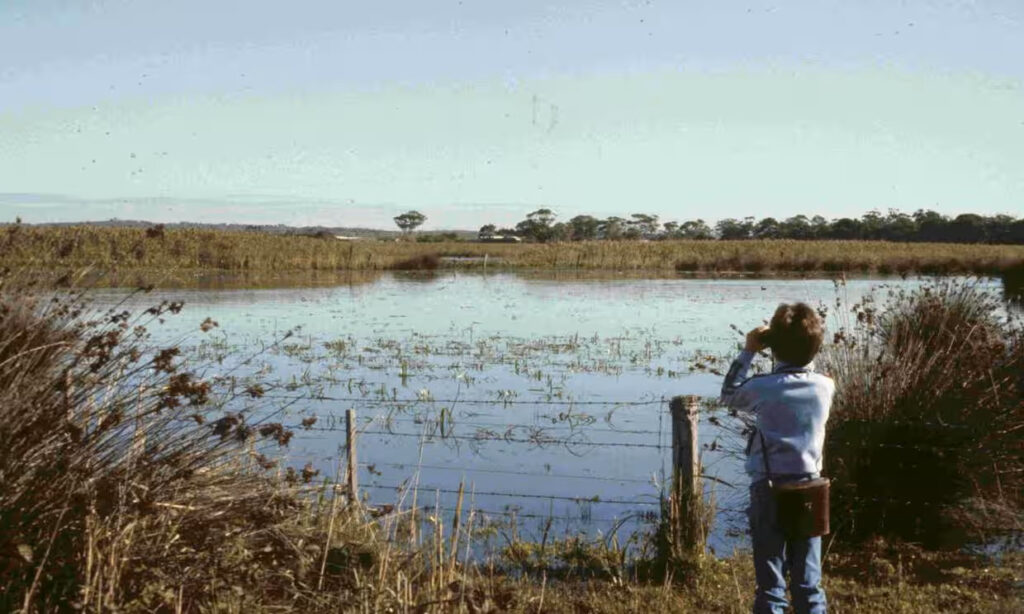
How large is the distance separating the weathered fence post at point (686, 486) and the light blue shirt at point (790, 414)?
175 cm

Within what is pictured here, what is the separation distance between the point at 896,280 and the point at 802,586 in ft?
140

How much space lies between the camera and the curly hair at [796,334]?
4.71 metres

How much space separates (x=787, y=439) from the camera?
4.71 metres

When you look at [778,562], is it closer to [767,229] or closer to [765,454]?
[765,454]

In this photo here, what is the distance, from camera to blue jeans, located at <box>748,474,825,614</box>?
4.74 meters

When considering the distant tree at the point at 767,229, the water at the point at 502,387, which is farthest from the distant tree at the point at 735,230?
the water at the point at 502,387

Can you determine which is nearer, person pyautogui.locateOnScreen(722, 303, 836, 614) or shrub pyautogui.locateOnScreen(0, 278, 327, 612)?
shrub pyautogui.locateOnScreen(0, 278, 327, 612)

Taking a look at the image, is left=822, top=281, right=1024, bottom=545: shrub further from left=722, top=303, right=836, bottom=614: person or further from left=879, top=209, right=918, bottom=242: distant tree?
left=879, top=209, right=918, bottom=242: distant tree

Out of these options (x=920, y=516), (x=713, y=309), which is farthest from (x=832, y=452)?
(x=713, y=309)

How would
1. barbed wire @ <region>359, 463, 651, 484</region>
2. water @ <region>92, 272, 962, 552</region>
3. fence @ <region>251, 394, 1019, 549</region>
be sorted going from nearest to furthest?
fence @ <region>251, 394, 1019, 549</region> < water @ <region>92, 272, 962, 552</region> < barbed wire @ <region>359, 463, 651, 484</region>

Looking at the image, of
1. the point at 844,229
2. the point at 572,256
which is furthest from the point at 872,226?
the point at 572,256

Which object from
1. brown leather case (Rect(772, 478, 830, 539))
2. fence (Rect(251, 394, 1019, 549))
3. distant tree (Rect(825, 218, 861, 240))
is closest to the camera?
brown leather case (Rect(772, 478, 830, 539))

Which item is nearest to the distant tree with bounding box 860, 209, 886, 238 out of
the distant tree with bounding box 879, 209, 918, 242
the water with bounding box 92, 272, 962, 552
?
the distant tree with bounding box 879, 209, 918, 242

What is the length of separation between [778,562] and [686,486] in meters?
1.80
